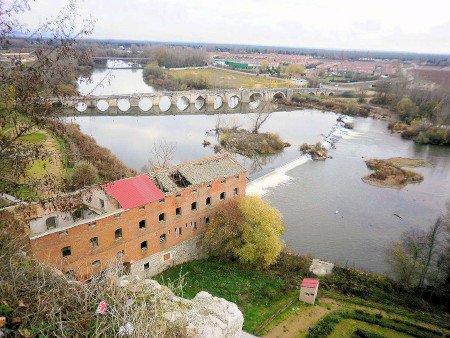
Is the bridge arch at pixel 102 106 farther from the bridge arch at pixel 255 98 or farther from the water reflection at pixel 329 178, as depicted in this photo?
the bridge arch at pixel 255 98

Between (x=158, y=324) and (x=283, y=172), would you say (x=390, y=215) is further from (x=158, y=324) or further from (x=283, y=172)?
(x=158, y=324)

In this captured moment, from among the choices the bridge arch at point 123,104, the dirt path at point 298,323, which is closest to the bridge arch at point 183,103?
the bridge arch at point 123,104

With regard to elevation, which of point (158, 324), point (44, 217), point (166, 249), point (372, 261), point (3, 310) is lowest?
point (372, 261)

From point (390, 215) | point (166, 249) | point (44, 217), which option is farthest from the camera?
point (390, 215)

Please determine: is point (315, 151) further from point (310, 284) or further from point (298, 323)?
point (298, 323)

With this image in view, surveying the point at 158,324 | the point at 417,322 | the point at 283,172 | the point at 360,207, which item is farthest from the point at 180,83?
the point at 158,324

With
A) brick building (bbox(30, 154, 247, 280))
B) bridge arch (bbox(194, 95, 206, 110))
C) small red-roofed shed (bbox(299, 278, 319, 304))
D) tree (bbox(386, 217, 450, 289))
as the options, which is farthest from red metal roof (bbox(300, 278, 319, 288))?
bridge arch (bbox(194, 95, 206, 110))
